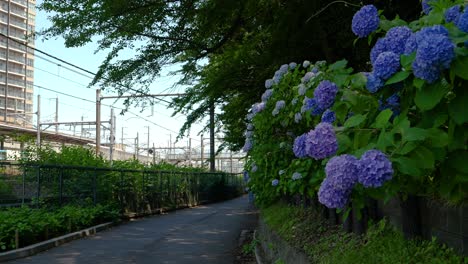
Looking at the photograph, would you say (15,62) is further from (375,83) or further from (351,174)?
(351,174)

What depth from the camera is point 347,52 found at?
27.6ft

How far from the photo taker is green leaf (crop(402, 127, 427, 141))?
6.38ft

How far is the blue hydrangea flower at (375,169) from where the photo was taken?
74.7 inches

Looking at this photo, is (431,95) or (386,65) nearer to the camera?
(431,95)

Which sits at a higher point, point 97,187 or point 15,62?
point 15,62

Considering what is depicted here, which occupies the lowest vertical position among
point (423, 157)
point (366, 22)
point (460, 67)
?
point (423, 157)

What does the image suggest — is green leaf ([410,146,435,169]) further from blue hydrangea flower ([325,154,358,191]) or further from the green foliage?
the green foliage

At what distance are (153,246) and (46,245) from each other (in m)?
2.42

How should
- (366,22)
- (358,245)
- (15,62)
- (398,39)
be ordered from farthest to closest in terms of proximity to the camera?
(15,62) → (358,245) → (366,22) → (398,39)

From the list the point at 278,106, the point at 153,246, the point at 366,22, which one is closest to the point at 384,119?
the point at 366,22

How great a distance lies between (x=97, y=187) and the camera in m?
17.5

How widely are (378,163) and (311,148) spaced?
49 centimetres

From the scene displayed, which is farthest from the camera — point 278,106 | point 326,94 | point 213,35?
point 213,35

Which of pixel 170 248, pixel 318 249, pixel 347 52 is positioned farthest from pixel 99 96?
pixel 318 249
